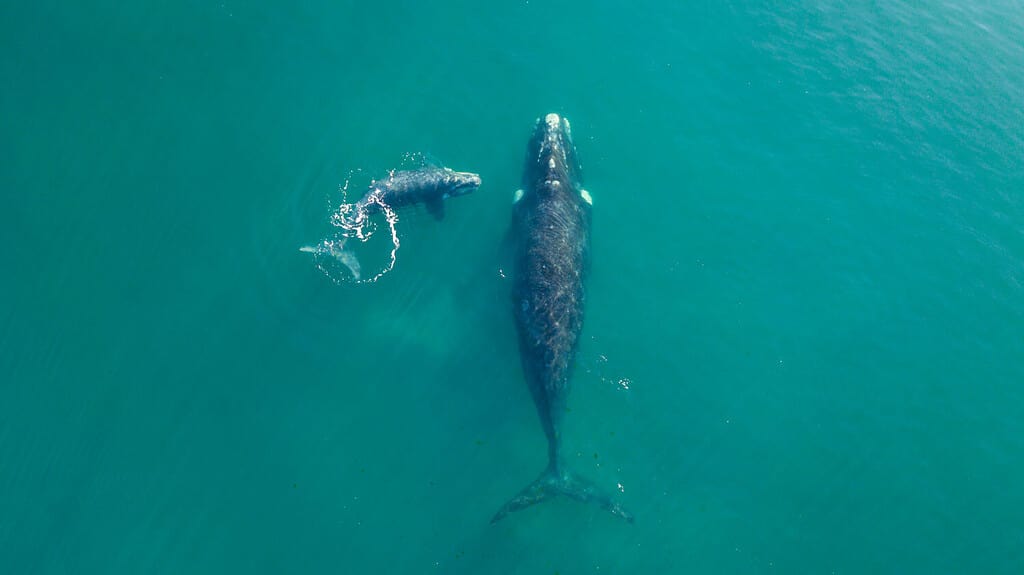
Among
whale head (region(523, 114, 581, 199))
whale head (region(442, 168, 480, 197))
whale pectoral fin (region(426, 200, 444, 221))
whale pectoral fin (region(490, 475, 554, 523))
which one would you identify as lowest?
whale pectoral fin (region(490, 475, 554, 523))

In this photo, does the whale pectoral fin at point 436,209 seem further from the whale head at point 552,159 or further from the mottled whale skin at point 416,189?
the whale head at point 552,159

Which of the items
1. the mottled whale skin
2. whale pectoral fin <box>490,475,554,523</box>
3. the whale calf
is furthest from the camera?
the mottled whale skin

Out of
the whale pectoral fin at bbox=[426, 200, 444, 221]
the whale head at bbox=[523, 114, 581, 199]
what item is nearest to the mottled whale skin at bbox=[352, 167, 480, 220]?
the whale pectoral fin at bbox=[426, 200, 444, 221]

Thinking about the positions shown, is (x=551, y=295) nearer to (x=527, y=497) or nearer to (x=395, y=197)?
(x=527, y=497)

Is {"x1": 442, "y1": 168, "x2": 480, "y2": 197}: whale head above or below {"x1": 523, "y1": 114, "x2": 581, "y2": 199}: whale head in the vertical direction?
below

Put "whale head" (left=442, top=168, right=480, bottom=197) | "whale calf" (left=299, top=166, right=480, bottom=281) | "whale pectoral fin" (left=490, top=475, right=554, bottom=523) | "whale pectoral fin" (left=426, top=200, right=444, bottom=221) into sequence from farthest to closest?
"whale head" (left=442, top=168, right=480, bottom=197)
"whale pectoral fin" (left=426, top=200, right=444, bottom=221)
"whale calf" (left=299, top=166, right=480, bottom=281)
"whale pectoral fin" (left=490, top=475, right=554, bottom=523)

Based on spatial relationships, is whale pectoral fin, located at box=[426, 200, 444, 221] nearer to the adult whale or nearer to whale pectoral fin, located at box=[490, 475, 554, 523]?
the adult whale

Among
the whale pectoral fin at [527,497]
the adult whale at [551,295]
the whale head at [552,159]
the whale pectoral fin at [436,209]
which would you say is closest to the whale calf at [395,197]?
the whale pectoral fin at [436,209]

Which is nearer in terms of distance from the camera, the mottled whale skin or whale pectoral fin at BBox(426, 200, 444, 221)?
the mottled whale skin
